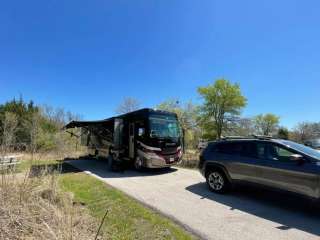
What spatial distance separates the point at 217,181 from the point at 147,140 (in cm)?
399

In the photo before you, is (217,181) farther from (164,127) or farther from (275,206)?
(164,127)

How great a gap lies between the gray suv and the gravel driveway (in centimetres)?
43

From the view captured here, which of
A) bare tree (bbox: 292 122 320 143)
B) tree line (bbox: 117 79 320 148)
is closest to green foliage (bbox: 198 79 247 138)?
tree line (bbox: 117 79 320 148)

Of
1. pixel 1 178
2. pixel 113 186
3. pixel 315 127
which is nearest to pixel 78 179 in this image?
pixel 113 186

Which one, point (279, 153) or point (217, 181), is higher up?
point (279, 153)

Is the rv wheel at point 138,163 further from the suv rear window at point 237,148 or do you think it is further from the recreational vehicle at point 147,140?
the suv rear window at point 237,148

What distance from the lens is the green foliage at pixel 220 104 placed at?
A: 99.6 feet

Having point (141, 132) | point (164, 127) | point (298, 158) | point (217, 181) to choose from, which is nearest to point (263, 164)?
point (298, 158)

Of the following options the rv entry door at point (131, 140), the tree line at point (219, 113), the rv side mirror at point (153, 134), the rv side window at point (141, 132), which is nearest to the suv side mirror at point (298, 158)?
the rv side mirror at point (153, 134)

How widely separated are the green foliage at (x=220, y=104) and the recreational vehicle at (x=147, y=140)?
2057 cm

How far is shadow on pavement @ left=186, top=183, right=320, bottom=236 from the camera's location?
4.37 metres

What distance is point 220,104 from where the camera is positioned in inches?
1203

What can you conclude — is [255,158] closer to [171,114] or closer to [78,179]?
[171,114]

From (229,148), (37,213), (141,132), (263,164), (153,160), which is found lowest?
(37,213)
